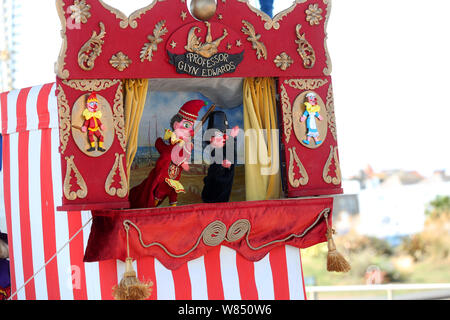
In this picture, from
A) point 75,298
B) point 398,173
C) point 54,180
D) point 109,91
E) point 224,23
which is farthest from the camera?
point 398,173

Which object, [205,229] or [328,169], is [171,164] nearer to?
[205,229]

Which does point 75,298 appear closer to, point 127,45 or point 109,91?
point 109,91

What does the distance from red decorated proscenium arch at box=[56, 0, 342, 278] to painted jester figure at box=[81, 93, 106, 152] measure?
69 mm

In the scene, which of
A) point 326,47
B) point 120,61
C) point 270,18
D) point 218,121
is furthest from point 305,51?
point 120,61

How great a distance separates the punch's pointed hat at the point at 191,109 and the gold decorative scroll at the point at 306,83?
2.96 ft

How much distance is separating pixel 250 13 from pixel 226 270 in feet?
8.43

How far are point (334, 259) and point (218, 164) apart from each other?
59.7 inches

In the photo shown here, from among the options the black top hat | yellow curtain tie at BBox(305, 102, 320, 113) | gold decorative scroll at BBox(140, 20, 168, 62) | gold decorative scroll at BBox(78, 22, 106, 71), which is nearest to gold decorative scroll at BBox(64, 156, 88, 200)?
gold decorative scroll at BBox(78, 22, 106, 71)

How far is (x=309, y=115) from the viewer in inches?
234

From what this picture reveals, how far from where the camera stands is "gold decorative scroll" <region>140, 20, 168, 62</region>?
5461mm

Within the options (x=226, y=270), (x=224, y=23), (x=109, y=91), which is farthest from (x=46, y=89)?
(x=226, y=270)

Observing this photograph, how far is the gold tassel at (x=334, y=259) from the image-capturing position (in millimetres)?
5934

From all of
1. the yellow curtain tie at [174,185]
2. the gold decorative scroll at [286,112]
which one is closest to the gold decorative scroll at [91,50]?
the yellow curtain tie at [174,185]

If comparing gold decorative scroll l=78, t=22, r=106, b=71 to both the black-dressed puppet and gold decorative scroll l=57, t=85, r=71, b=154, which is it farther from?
the black-dressed puppet
